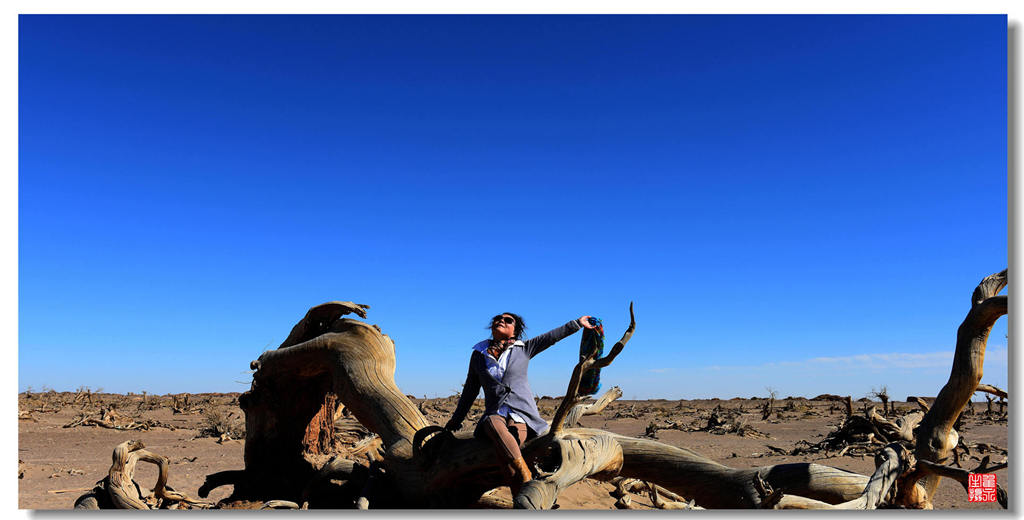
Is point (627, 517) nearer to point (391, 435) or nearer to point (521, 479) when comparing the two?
point (521, 479)

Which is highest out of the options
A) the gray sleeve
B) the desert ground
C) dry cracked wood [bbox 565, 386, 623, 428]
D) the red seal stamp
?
the gray sleeve

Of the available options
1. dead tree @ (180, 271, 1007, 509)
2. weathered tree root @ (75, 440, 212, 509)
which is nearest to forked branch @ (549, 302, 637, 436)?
dead tree @ (180, 271, 1007, 509)

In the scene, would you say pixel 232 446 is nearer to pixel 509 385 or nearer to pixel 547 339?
pixel 509 385

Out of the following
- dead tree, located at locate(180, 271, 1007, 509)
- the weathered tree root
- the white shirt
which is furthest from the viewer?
the weathered tree root

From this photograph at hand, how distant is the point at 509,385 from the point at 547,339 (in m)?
0.39

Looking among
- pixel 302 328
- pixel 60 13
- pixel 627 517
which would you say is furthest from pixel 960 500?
pixel 60 13

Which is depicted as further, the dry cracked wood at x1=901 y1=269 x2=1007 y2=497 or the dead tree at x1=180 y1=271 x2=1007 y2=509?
the dry cracked wood at x1=901 y1=269 x2=1007 y2=497

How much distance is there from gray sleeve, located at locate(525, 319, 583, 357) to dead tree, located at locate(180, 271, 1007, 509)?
0.23 meters

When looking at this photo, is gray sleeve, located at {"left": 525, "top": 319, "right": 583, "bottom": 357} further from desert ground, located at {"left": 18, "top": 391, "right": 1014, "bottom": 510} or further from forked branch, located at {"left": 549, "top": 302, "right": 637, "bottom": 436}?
desert ground, located at {"left": 18, "top": 391, "right": 1014, "bottom": 510}

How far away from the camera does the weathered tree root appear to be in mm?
5016

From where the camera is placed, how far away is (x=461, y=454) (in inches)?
179

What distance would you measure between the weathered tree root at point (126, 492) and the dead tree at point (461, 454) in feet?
2.32

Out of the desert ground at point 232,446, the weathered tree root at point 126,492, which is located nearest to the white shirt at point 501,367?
the desert ground at point 232,446

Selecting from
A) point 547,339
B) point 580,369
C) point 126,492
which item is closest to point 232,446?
point 126,492
